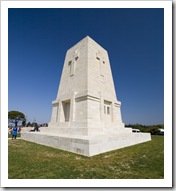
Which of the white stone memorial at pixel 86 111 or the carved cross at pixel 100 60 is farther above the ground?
the carved cross at pixel 100 60

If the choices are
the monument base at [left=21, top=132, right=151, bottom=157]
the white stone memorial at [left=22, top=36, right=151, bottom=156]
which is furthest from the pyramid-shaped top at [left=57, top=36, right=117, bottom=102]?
the monument base at [left=21, top=132, right=151, bottom=157]

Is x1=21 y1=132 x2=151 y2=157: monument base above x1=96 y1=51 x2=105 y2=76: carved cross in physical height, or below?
below

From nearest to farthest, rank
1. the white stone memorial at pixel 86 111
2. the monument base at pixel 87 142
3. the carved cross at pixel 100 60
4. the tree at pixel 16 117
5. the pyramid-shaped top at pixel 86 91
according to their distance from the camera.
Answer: the monument base at pixel 87 142 → the white stone memorial at pixel 86 111 → the pyramid-shaped top at pixel 86 91 → the carved cross at pixel 100 60 → the tree at pixel 16 117

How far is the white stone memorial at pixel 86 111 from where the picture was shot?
7.20 m

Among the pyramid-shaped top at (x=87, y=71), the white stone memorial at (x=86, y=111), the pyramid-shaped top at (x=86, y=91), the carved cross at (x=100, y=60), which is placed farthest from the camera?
the carved cross at (x=100, y=60)

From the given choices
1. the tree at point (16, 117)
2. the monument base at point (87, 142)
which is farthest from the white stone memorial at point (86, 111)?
the tree at point (16, 117)

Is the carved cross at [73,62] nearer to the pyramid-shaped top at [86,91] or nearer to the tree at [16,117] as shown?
the pyramid-shaped top at [86,91]

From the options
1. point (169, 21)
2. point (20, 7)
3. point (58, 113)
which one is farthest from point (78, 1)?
point (58, 113)

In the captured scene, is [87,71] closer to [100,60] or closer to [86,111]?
[100,60]

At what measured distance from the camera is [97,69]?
12.1 metres

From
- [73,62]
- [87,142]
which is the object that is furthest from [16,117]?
[87,142]

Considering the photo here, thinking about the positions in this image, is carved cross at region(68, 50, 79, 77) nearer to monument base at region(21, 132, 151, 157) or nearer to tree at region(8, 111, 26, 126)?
monument base at region(21, 132, 151, 157)

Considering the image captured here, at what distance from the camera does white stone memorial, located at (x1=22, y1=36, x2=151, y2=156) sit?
7.20 metres

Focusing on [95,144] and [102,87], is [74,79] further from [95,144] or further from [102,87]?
[95,144]
